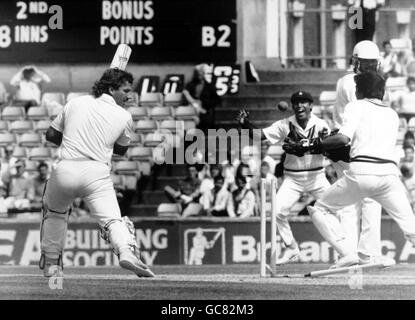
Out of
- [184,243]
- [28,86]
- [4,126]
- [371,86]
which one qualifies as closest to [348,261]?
[371,86]

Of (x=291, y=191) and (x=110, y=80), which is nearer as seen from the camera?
(x=110, y=80)

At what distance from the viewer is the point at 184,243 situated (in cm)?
1947

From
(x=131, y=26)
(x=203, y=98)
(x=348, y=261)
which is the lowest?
(x=348, y=261)

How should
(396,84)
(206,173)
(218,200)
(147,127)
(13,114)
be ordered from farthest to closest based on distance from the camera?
1. (13,114)
2. (147,127)
3. (396,84)
4. (206,173)
5. (218,200)

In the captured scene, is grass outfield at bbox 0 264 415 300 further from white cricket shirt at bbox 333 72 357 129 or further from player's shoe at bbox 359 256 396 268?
white cricket shirt at bbox 333 72 357 129

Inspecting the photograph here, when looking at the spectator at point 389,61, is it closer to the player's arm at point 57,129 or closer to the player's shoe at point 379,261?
the player's shoe at point 379,261

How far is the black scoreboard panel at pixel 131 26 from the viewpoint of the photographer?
21.8m

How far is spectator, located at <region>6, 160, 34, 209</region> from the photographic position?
20.6m

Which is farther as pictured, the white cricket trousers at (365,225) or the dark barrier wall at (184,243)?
the dark barrier wall at (184,243)

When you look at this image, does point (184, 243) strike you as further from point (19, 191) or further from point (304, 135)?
point (304, 135)

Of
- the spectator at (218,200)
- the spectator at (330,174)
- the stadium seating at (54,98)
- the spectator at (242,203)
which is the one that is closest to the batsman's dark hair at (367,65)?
the spectator at (330,174)

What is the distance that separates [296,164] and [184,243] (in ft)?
14.3

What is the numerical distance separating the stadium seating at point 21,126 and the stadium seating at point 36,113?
0.51 feet
